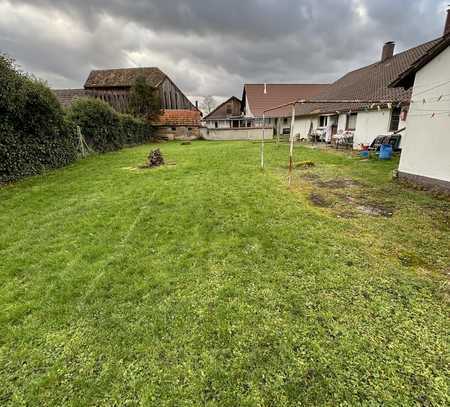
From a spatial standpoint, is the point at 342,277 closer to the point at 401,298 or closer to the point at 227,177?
the point at 401,298

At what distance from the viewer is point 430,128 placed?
19.0 ft

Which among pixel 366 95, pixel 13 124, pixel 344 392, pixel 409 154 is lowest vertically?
pixel 344 392

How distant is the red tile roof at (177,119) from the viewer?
2452 centimetres

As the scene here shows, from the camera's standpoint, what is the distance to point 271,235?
3.68 meters

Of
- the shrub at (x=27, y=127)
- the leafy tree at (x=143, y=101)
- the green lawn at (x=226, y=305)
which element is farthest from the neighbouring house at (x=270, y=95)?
the green lawn at (x=226, y=305)

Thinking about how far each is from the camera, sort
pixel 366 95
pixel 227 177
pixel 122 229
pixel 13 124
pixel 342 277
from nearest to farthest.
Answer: pixel 342 277
pixel 122 229
pixel 13 124
pixel 227 177
pixel 366 95

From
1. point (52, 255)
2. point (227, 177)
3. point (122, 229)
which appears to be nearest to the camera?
point (52, 255)

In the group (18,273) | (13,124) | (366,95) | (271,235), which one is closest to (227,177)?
(271,235)

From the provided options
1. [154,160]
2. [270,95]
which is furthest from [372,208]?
[270,95]

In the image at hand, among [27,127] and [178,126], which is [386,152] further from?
[178,126]

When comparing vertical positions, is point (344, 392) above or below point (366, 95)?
below

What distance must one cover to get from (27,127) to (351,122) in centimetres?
1571

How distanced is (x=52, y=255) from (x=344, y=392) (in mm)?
3644

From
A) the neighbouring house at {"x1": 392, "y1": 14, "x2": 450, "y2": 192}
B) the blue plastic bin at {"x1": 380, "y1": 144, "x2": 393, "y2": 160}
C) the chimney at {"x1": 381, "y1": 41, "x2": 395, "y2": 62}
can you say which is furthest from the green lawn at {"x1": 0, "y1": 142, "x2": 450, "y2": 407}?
the chimney at {"x1": 381, "y1": 41, "x2": 395, "y2": 62}
